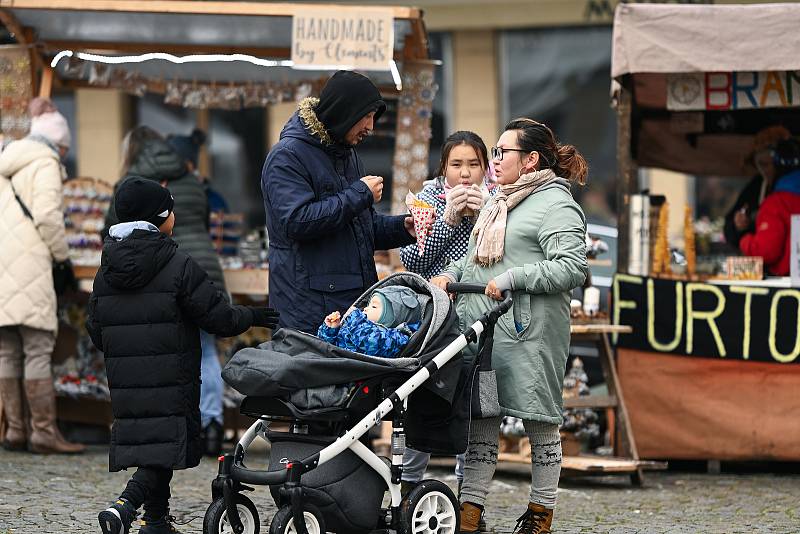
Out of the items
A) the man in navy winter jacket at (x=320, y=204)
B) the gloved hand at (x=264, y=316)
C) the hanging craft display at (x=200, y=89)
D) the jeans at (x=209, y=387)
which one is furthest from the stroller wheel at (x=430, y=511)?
the hanging craft display at (x=200, y=89)

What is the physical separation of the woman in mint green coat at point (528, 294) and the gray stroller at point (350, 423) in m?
0.25

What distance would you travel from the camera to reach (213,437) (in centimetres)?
795

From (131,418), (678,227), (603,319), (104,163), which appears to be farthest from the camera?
Result: (104,163)

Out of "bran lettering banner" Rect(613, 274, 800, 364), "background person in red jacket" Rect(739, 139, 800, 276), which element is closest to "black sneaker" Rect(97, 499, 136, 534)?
"bran lettering banner" Rect(613, 274, 800, 364)

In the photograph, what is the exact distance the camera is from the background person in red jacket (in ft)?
25.5

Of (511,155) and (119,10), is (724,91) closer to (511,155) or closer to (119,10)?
(511,155)

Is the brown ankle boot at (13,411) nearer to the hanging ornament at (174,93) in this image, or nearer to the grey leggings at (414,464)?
the hanging ornament at (174,93)

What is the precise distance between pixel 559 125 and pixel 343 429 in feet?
30.0

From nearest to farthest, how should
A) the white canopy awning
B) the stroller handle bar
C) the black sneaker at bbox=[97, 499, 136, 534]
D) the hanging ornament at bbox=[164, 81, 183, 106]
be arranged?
the black sneaker at bbox=[97, 499, 136, 534] < the stroller handle bar < the white canopy awning < the hanging ornament at bbox=[164, 81, 183, 106]

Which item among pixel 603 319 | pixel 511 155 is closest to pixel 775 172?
pixel 603 319

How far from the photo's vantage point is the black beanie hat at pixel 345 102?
5.19 metres

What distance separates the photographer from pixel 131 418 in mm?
5184

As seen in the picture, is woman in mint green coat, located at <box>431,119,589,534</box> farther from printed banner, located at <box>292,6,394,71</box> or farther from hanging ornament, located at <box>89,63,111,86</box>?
hanging ornament, located at <box>89,63,111,86</box>

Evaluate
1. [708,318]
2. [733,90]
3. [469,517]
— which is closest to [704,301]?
[708,318]
